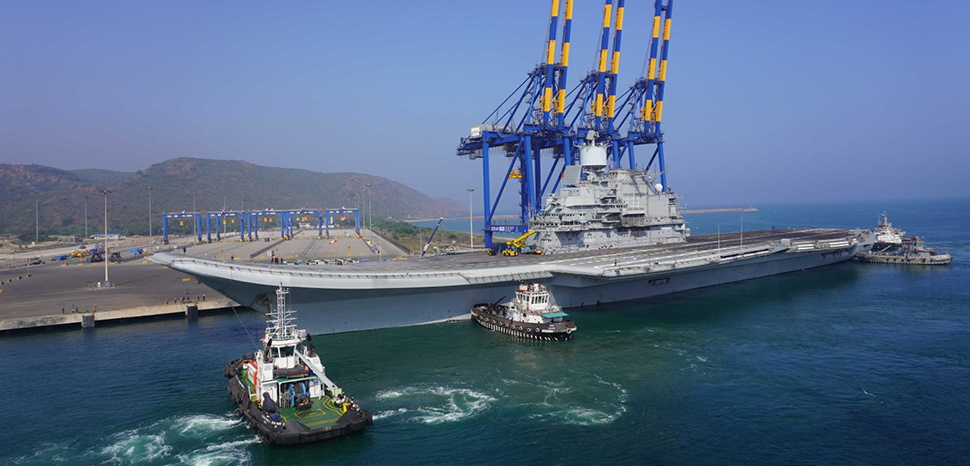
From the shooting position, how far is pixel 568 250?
3709 cm

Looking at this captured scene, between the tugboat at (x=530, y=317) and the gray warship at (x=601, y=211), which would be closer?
the tugboat at (x=530, y=317)

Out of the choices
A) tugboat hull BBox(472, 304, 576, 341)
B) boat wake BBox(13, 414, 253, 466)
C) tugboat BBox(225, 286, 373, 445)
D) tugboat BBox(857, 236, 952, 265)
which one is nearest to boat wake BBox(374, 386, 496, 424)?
tugboat BBox(225, 286, 373, 445)

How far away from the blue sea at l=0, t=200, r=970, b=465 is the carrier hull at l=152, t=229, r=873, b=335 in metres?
1.08

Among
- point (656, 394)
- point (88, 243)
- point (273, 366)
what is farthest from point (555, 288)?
point (88, 243)

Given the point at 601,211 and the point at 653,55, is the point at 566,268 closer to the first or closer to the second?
the point at 601,211

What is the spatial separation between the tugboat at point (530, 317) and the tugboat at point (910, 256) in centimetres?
3981

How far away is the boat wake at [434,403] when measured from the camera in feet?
57.0

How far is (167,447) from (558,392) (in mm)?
11108

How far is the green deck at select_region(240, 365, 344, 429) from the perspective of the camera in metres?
15.7

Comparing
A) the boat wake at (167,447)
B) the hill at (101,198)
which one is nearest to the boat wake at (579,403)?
the boat wake at (167,447)

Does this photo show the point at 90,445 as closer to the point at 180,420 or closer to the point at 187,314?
the point at 180,420

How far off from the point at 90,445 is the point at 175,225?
130969 millimetres

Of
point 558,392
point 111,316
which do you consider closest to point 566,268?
point 558,392

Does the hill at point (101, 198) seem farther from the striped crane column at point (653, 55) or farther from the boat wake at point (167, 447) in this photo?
the boat wake at point (167, 447)
